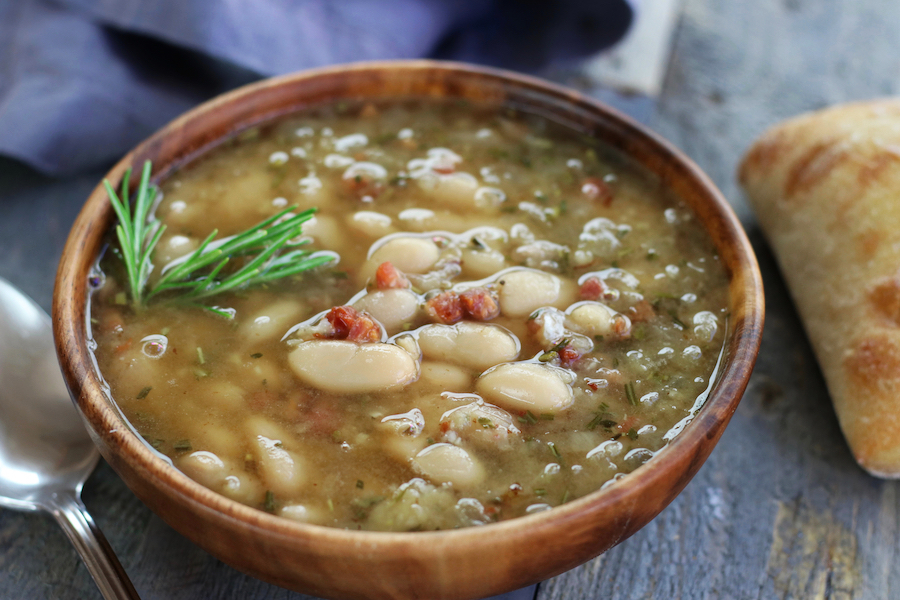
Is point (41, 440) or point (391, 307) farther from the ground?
point (391, 307)

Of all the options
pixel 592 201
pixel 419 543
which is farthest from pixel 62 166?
pixel 419 543

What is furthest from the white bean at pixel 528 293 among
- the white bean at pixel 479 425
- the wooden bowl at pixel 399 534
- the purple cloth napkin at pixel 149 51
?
the purple cloth napkin at pixel 149 51

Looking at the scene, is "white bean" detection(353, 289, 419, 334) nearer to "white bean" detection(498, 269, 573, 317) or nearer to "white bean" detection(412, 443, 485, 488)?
"white bean" detection(498, 269, 573, 317)

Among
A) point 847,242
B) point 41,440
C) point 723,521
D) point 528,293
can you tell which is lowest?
point 723,521

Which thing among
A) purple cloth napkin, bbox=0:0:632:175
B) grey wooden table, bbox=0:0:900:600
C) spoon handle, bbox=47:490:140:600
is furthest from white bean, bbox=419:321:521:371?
purple cloth napkin, bbox=0:0:632:175

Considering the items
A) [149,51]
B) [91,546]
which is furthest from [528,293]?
[149,51]

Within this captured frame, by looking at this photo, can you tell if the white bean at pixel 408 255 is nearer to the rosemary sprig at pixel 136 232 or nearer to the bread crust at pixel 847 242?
the rosemary sprig at pixel 136 232

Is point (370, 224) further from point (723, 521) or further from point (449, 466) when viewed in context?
point (723, 521)
